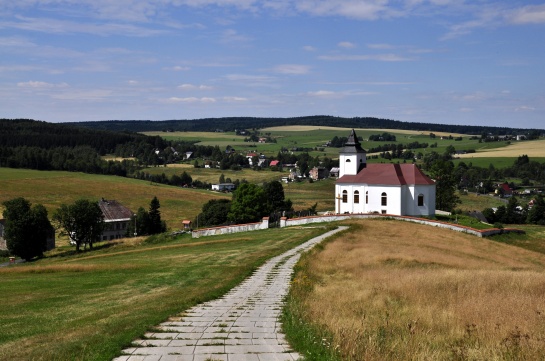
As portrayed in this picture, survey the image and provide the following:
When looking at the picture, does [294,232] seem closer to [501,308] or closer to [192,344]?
[501,308]

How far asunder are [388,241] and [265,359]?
107 feet

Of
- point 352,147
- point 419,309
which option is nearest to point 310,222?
point 352,147

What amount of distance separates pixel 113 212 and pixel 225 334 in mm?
85504

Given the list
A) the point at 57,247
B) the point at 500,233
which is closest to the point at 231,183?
the point at 57,247

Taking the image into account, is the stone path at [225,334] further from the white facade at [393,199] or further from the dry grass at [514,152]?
the dry grass at [514,152]

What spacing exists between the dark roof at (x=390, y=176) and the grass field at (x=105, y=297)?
2493 cm

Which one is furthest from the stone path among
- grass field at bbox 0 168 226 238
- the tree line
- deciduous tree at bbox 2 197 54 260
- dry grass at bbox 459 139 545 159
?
dry grass at bbox 459 139 545 159

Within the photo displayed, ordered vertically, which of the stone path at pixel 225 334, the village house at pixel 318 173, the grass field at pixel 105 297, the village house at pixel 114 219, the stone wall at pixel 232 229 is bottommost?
the village house at pixel 114 219

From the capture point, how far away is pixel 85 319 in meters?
16.7

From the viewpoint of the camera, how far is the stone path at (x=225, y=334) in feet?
37.0

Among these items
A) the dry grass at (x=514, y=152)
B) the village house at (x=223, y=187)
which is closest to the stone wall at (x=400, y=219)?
the village house at (x=223, y=187)

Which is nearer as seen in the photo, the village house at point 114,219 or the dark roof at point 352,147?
the dark roof at point 352,147

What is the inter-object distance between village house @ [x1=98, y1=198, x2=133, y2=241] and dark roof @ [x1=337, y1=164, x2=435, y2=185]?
138 feet

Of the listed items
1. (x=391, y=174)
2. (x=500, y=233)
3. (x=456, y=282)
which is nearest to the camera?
(x=456, y=282)
